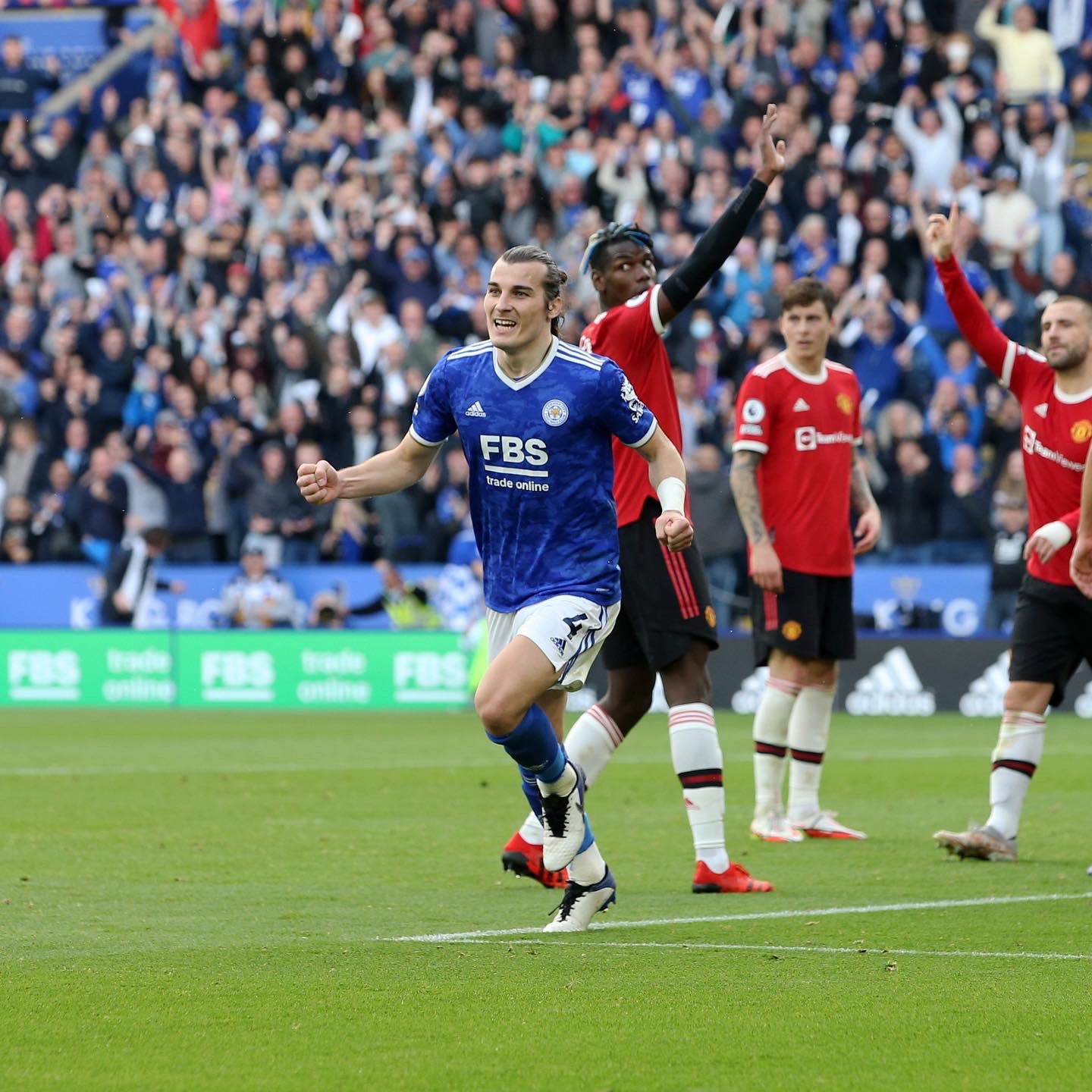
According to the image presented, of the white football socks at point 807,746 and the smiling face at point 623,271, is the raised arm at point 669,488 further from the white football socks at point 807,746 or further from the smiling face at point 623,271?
the white football socks at point 807,746

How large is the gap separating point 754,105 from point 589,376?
17.8 meters

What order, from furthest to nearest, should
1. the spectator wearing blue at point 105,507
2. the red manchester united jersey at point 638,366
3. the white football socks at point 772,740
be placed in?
the spectator wearing blue at point 105,507 → the white football socks at point 772,740 → the red manchester united jersey at point 638,366

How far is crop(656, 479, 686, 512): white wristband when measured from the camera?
7121mm

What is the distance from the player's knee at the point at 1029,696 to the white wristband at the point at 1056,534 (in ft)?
2.50

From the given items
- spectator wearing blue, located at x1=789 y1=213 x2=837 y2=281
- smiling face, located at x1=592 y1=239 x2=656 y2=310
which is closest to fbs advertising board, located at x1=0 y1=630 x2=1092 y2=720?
spectator wearing blue, located at x1=789 y1=213 x2=837 y2=281

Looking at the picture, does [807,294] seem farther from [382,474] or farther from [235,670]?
[235,670]

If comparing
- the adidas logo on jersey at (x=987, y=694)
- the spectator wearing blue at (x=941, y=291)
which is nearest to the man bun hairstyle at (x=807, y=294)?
the adidas logo on jersey at (x=987, y=694)

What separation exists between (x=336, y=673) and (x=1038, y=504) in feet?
44.6

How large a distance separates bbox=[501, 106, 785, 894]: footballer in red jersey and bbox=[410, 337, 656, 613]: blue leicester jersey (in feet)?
3.58

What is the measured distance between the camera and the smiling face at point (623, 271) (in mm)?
8859

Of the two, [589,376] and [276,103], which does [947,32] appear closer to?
[276,103]

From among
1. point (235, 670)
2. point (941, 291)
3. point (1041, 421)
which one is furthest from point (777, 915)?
point (235, 670)

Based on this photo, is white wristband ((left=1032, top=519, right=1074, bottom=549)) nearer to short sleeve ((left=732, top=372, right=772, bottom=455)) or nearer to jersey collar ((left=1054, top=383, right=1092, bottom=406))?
jersey collar ((left=1054, top=383, right=1092, bottom=406))

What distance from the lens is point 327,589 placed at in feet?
76.4
